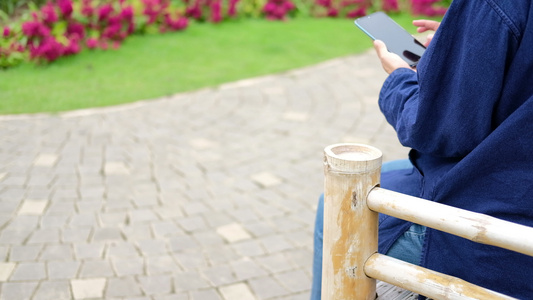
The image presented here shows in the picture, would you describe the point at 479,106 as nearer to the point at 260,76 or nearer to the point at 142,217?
the point at 142,217

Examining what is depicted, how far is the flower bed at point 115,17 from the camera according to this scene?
630 centimetres

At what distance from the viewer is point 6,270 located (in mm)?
2994

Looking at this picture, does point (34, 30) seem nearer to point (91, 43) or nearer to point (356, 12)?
point (91, 43)

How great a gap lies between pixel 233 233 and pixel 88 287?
35.3 inches

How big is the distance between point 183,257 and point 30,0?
5.52 m

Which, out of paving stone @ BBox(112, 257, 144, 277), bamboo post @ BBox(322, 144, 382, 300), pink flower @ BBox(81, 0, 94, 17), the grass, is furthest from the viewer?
pink flower @ BBox(81, 0, 94, 17)

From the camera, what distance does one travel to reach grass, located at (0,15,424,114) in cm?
550

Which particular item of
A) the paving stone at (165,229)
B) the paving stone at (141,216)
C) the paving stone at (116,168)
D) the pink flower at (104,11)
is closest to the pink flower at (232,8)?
the pink flower at (104,11)

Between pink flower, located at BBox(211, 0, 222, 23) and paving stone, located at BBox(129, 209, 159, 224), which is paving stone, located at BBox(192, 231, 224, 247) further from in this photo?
pink flower, located at BBox(211, 0, 222, 23)

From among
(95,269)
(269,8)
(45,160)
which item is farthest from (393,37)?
(269,8)

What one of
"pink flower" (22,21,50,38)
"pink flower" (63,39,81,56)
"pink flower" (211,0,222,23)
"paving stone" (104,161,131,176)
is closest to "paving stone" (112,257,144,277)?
"paving stone" (104,161,131,176)

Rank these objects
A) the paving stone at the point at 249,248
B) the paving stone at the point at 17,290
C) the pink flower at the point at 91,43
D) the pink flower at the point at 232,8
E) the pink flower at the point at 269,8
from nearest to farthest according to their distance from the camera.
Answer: the paving stone at the point at 17,290, the paving stone at the point at 249,248, the pink flower at the point at 91,43, the pink flower at the point at 232,8, the pink flower at the point at 269,8

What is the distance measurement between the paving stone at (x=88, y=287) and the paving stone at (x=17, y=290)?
191mm

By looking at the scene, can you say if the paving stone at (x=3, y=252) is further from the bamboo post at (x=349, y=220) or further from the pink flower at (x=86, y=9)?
the pink flower at (x=86, y=9)
